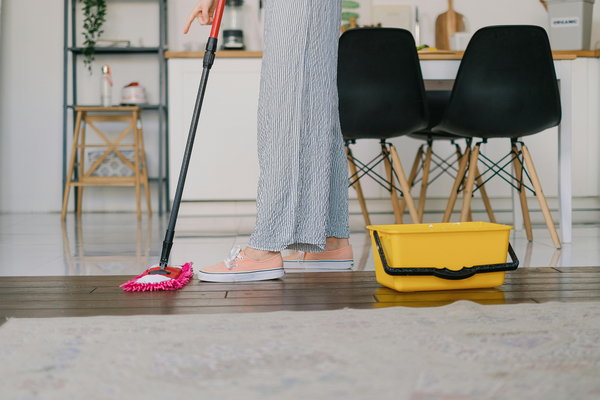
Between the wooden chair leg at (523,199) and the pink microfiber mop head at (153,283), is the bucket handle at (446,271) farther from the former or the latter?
the wooden chair leg at (523,199)

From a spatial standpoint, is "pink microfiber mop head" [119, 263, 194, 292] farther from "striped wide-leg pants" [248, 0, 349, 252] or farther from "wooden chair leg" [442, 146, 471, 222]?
"wooden chair leg" [442, 146, 471, 222]

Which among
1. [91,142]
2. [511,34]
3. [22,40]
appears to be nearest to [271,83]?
[511,34]

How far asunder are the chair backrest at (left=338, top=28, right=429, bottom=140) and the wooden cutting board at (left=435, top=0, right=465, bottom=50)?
203cm

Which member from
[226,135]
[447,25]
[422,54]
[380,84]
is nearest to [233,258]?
[380,84]

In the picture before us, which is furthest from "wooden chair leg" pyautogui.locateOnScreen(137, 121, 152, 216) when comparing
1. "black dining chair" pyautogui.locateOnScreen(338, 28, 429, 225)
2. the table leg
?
the table leg

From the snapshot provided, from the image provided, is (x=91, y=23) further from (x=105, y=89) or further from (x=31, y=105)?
(x=31, y=105)

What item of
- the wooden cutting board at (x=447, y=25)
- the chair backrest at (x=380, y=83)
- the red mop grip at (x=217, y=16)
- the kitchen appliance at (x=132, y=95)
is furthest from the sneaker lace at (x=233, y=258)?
the wooden cutting board at (x=447, y=25)

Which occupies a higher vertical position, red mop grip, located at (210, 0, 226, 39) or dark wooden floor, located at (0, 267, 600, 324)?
red mop grip, located at (210, 0, 226, 39)

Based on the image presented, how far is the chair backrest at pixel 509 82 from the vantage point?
6.34 feet

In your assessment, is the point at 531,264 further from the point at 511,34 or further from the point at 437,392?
the point at 437,392

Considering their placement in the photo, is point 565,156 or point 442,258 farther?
point 565,156

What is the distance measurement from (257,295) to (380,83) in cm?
118

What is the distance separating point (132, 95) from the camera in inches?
142

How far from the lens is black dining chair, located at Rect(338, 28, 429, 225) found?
203 cm
